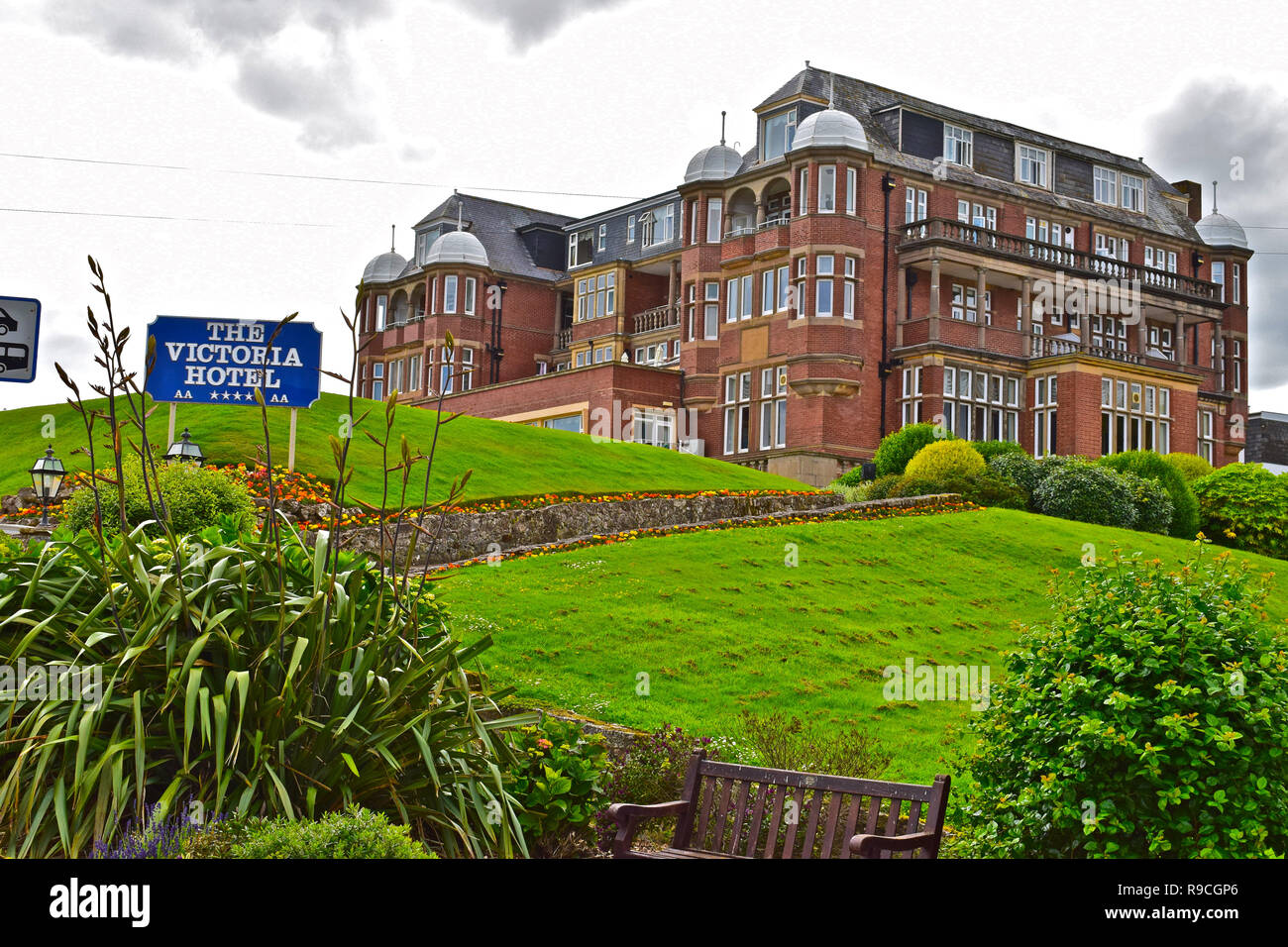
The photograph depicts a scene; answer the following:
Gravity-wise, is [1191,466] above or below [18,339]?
above

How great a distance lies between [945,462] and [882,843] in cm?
2481

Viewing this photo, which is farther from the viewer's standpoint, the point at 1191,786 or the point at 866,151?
the point at 866,151

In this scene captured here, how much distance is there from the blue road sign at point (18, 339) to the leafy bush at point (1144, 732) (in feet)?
23.7

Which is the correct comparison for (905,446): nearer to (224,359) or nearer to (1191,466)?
(1191,466)

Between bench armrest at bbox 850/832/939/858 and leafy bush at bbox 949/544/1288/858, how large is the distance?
2.53 feet

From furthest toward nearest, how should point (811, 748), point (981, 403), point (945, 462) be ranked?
point (981, 403) < point (945, 462) < point (811, 748)

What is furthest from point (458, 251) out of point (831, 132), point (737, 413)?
point (831, 132)

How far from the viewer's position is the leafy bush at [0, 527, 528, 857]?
6.25 m

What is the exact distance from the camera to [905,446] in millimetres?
35031

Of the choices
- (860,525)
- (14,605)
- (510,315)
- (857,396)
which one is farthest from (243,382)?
(510,315)

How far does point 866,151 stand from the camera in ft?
141
